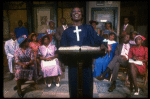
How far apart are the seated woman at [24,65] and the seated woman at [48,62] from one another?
41cm

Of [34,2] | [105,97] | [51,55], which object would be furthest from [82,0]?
[105,97]

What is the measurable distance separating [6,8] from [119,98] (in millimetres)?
7377

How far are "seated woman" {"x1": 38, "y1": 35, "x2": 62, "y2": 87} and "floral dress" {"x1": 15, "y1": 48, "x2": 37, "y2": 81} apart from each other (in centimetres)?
41

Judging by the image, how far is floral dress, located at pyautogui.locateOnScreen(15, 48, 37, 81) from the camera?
3412 mm

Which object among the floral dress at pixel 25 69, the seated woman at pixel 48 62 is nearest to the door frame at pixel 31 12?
the seated woman at pixel 48 62

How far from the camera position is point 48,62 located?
4.04 m

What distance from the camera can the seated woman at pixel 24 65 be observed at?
3.42 meters

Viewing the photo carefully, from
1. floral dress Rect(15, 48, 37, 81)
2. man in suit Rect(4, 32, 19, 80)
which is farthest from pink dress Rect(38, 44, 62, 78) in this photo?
man in suit Rect(4, 32, 19, 80)

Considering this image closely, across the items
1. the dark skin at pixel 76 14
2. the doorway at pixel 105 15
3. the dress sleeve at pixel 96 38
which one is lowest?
the dress sleeve at pixel 96 38

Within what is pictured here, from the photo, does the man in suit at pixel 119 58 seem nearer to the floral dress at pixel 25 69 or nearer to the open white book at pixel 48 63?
the open white book at pixel 48 63

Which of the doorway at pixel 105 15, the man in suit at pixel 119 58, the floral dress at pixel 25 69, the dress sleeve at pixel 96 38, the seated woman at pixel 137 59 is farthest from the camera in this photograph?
the doorway at pixel 105 15

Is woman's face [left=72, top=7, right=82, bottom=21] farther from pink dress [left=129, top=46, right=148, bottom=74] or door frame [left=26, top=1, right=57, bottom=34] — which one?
door frame [left=26, top=1, right=57, bottom=34]

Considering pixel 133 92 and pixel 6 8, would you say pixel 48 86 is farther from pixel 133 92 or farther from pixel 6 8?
pixel 6 8

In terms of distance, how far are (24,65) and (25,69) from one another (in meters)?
0.11
